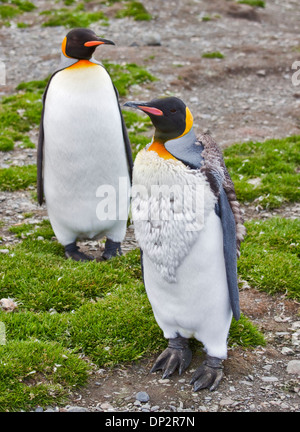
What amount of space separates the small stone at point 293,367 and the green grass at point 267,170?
8.87 feet

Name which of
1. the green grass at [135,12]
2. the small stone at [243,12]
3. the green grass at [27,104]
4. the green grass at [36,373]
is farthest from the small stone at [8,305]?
the small stone at [243,12]

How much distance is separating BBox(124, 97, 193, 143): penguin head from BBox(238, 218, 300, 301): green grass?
1.86 meters

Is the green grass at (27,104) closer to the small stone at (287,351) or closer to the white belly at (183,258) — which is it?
the white belly at (183,258)

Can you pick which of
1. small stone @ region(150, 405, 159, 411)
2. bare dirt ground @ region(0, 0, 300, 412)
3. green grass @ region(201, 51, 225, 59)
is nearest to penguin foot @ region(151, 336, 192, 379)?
bare dirt ground @ region(0, 0, 300, 412)

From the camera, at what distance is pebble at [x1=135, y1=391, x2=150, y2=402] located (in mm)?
3474

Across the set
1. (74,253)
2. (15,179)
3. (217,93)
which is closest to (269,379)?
(74,253)

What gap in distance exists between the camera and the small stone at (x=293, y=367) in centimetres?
379

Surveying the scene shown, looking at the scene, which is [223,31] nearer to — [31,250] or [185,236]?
[31,250]

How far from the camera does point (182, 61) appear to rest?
11.3 m

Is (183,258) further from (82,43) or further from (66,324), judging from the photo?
(82,43)

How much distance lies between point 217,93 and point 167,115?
708 centimetres

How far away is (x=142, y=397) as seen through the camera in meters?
3.49

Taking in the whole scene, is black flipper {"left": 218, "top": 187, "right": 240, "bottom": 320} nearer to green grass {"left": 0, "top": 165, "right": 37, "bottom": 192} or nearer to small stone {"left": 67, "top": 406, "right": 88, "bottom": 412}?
small stone {"left": 67, "top": 406, "right": 88, "bottom": 412}
